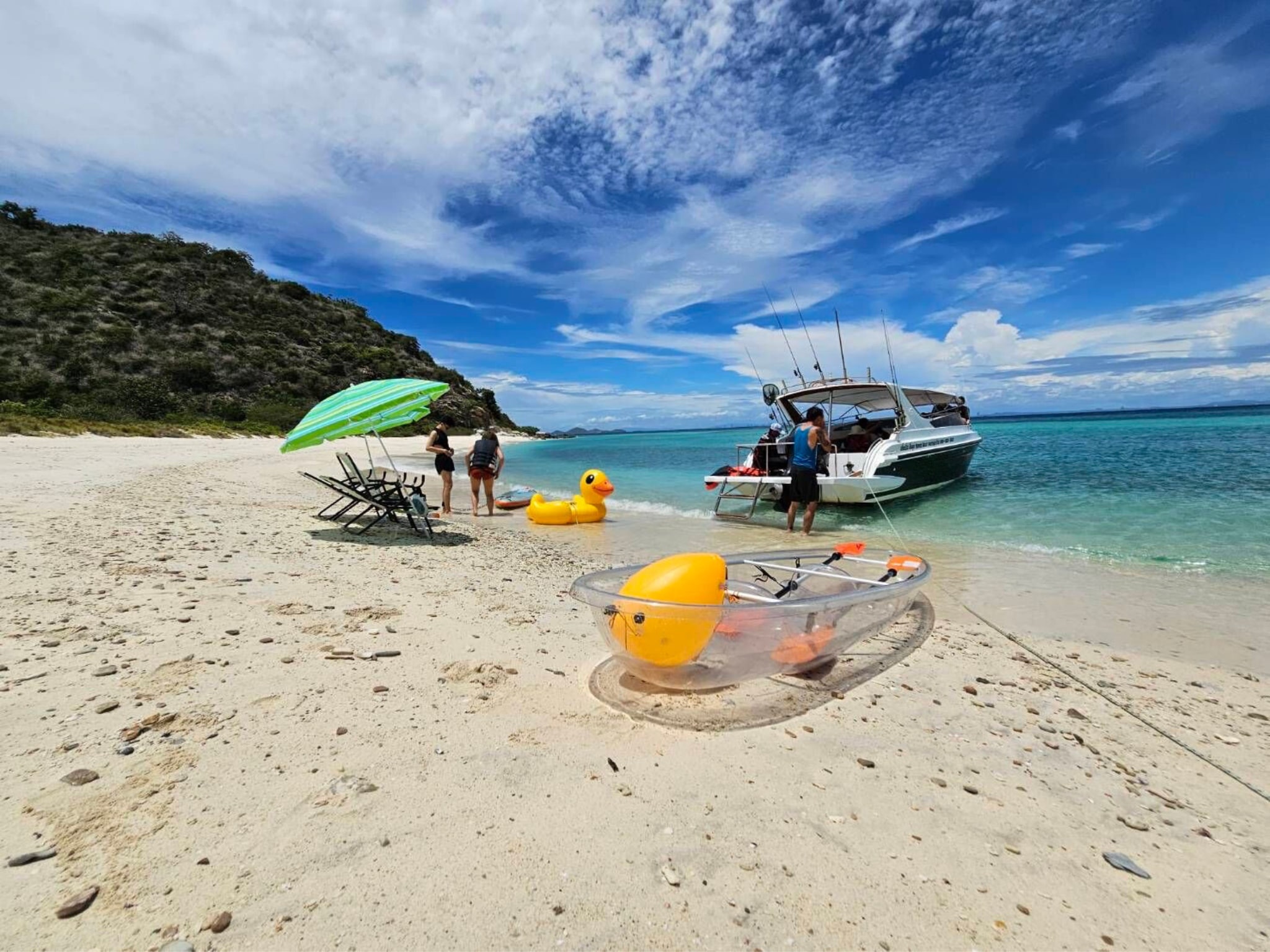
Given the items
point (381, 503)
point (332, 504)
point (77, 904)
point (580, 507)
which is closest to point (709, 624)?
point (77, 904)

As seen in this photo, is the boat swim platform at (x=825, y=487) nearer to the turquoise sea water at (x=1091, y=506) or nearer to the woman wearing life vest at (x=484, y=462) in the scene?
the turquoise sea water at (x=1091, y=506)

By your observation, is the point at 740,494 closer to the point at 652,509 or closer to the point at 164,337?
the point at 652,509

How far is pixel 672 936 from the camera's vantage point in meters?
1.75

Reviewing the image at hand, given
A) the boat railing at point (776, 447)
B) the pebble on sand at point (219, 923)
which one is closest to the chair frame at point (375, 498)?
the pebble on sand at point (219, 923)

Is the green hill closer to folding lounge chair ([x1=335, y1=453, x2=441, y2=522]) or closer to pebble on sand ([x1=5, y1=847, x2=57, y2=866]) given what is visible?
folding lounge chair ([x1=335, y1=453, x2=441, y2=522])

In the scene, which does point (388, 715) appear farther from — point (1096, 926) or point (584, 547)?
point (584, 547)

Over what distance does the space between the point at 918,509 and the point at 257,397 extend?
145 feet

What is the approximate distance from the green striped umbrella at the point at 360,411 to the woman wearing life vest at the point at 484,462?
2656 millimetres

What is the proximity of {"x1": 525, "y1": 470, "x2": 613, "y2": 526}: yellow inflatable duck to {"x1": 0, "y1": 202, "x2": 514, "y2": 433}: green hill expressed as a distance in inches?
1040

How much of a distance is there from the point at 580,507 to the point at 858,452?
7253 mm

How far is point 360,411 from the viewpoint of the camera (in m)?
7.34

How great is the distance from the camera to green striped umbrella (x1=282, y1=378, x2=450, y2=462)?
720cm

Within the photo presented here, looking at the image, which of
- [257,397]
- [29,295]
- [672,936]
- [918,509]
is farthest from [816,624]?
[29,295]

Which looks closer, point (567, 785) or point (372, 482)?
point (567, 785)
